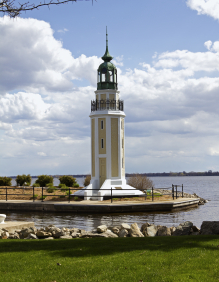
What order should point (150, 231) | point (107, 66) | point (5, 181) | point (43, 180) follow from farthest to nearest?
point (5, 181) → point (43, 180) → point (107, 66) → point (150, 231)

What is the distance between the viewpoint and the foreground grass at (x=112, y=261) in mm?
5883

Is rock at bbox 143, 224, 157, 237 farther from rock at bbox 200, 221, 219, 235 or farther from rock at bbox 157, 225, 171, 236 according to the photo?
rock at bbox 200, 221, 219, 235

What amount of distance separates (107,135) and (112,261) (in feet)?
73.9

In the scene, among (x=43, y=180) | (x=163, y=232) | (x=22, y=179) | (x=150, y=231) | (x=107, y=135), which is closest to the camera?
(x=163, y=232)

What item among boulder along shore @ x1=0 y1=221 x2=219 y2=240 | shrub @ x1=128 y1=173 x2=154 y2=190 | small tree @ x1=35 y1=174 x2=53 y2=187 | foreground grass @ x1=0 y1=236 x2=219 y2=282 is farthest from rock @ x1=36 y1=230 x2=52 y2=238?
small tree @ x1=35 y1=174 x2=53 y2=187

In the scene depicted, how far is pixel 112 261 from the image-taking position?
21.9 ft

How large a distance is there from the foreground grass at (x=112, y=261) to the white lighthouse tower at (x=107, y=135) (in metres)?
19.9

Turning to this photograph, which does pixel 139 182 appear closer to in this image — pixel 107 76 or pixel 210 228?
pixel 107 76

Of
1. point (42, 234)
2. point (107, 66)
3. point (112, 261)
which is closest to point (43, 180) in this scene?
point (107, 66)

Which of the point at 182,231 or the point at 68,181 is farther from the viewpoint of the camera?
the point at 68,181

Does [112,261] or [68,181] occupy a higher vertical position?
[68,181]

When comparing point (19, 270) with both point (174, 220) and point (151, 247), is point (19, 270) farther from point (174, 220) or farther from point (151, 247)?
point (174, 220)

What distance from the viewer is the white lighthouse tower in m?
28.9

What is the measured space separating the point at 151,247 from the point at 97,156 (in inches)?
844
